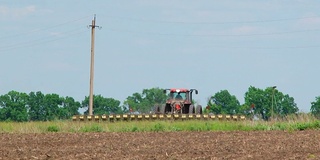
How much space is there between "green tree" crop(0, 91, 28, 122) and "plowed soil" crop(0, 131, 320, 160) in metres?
78.7

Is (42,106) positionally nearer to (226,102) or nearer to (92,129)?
(226,102)

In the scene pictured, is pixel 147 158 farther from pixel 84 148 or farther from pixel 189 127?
pixel 189 127

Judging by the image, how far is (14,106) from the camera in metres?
109

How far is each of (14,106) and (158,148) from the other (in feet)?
293

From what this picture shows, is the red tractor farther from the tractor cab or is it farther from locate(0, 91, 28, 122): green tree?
locate(0, 91, 28, 122): green tree

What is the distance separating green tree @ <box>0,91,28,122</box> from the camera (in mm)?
105312

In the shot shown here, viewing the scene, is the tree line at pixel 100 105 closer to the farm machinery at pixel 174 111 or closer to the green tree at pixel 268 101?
the green tree at pixel 268 101

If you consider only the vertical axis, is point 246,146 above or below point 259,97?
below

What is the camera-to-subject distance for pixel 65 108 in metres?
114

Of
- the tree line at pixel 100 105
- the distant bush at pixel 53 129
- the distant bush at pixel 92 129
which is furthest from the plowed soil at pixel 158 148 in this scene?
the tree line at pixel 100 105

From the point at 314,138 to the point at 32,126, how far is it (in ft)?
49.0

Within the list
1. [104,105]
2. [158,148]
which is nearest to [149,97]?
[104,105]

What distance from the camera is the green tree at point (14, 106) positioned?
105312mm

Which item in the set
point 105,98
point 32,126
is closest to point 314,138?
point 32,126
